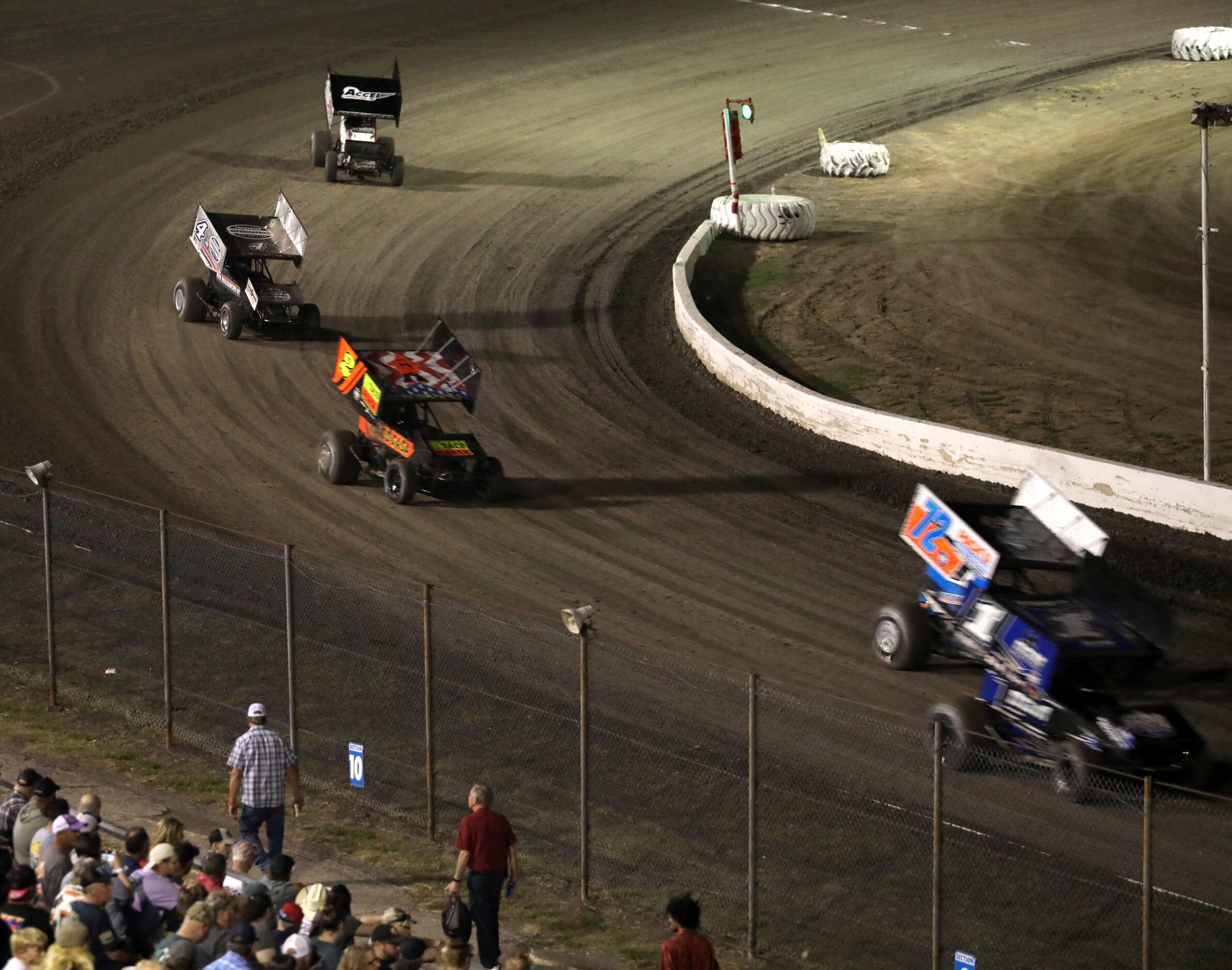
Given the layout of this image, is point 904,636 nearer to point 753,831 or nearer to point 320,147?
point 753,831

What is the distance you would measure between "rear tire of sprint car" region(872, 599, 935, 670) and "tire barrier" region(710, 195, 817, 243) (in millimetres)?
16547

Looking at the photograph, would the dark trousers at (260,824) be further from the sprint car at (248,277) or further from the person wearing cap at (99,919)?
the sprint car at (248,277)

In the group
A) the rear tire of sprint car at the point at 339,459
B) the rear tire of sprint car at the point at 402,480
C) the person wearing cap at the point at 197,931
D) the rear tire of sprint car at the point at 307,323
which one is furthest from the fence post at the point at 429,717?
the rear tire of sprint car at the point at 307,323

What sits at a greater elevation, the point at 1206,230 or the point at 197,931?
the point at 1206,230

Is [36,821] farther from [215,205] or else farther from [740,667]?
[215,205]

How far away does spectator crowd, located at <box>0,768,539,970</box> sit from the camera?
8.09 metres

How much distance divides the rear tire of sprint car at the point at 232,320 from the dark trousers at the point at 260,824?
48.2ft

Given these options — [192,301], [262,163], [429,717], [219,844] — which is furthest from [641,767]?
[262,163]

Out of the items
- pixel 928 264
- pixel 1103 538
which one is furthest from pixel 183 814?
pixel 928 264

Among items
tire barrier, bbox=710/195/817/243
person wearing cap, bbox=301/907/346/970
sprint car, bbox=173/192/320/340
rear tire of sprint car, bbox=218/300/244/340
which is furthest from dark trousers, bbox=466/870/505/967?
tire barrier, bbox=710/195/817/243

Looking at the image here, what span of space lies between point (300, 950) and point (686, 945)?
206 cm

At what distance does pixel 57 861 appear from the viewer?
951 cm

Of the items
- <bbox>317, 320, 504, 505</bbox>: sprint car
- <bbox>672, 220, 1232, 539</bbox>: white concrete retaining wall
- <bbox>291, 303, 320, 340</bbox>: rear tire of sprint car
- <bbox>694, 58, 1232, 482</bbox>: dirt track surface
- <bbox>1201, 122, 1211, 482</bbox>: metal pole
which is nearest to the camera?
<bbox>1201, 122, 1211, 482</bbox>: metal pole

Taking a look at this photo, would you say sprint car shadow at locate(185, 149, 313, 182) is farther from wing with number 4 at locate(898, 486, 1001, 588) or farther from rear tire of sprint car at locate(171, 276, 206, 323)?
wing with number 4 at locate(898, 486, 1001, 588)
